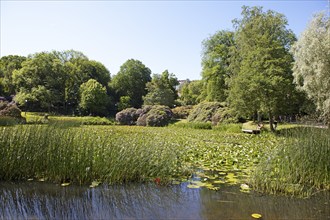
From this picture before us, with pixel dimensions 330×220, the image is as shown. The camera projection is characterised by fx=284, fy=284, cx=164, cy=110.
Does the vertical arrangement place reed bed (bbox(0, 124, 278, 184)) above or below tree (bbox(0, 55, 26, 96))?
below

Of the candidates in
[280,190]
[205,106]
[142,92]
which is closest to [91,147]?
[280,190]

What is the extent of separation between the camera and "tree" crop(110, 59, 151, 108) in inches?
1527

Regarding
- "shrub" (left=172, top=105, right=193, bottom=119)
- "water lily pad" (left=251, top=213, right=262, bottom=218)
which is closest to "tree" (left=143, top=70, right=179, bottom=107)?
"shrub" (left=172, top=105, right=193, bottom=119)

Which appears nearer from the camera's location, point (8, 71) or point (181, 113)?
point (181, 113)

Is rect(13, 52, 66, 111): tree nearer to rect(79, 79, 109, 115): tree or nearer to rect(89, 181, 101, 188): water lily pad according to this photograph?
rect(79, 79, 109, 115): tree

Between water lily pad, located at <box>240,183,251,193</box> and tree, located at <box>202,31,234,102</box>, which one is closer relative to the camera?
water lily pad, located at <box>240,183,251,193</box>

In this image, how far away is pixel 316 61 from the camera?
12922 millimetres

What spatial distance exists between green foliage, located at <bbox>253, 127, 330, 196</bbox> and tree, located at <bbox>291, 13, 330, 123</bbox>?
8.63 m

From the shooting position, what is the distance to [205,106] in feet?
77.8

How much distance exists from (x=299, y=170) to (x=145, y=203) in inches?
107

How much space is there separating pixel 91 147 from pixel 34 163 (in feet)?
3.68

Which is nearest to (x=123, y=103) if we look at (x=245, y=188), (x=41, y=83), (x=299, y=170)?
(x=41, y=83)

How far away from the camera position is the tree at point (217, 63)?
26.1 m

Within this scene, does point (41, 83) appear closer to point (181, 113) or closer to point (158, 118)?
point (181, 113)
